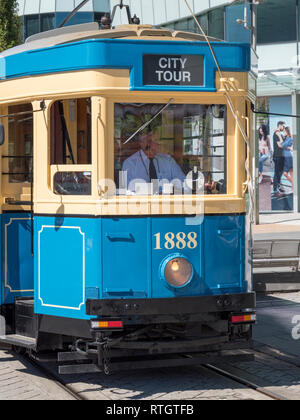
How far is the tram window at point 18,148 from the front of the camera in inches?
285

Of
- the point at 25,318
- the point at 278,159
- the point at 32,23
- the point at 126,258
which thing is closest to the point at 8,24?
the point at 32,23

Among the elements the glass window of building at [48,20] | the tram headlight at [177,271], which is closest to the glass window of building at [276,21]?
the glass window of building at [48,20]

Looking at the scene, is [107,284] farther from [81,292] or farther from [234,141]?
[234,141]

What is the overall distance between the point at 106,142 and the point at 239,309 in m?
1.86

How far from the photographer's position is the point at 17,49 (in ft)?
23.7

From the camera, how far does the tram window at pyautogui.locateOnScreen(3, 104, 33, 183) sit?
7.25 metres

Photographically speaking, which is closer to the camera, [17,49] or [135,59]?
[135,59]

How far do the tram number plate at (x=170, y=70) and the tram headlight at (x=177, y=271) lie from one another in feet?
4.95

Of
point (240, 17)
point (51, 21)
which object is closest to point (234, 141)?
point (240, 17)

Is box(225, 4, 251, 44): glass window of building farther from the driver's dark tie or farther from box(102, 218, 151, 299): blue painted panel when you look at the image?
box(102, 218, 151, 299): blue painted panel

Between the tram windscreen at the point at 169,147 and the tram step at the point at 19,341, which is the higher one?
the tram windscreen at the point at 169,147

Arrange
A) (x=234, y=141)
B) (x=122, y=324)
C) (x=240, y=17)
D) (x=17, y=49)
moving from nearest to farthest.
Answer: (x=122, y=324) < (x=234, y=141) < (x=17, y=49) < (x=240, y=17)

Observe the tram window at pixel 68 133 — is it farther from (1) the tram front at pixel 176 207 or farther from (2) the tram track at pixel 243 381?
(2) the tram track at pixel 243 381

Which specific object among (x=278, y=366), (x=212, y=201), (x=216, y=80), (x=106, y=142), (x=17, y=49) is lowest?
(x=278, y=366)
